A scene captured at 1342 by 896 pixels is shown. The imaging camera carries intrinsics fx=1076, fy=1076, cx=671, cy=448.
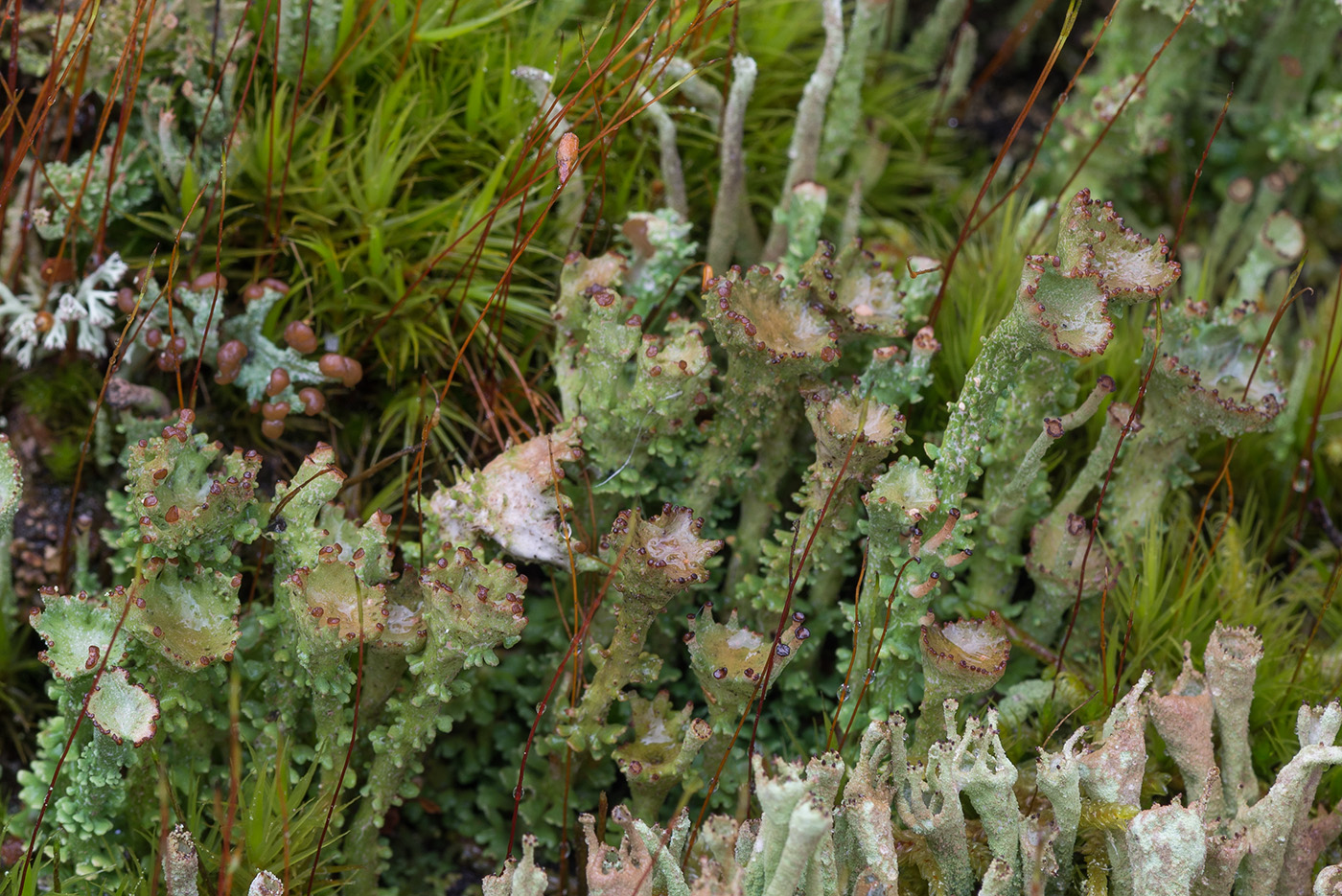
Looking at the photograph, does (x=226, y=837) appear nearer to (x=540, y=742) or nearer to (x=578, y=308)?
(x=540, y=742)

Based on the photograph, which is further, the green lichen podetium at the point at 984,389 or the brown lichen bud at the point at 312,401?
the brown lichen bud at the point at 312,401

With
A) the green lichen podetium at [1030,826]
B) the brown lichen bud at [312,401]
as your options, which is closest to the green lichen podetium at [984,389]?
the green lichen podetium at [1030,826]

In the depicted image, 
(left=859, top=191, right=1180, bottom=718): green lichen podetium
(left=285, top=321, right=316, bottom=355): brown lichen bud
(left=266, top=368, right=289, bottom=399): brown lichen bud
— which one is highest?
(left=859, top=191, right=1180, bottom=718): green lichen podetium

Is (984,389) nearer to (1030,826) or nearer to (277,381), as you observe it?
(1030,826)

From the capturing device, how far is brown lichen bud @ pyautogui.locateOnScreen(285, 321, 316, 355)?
2285 mm

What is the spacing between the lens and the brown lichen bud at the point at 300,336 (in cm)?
229

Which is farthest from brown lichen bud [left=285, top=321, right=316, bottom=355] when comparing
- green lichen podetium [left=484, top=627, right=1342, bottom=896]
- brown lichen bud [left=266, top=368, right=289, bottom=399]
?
green lichen podetium [left=484, top=627, right=1342, bottom=896]

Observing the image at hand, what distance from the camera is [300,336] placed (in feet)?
7.52

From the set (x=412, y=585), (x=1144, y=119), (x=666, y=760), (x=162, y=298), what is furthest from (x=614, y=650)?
(x=1144, y=119)

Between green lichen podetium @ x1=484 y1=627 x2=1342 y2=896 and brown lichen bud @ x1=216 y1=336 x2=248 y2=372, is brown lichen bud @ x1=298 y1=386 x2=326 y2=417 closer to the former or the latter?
brown lichen bud @ x1=216 y1=336 x2=248 y2=372

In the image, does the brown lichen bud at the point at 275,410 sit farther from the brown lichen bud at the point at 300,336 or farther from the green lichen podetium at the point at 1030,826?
the green lichen podetium at the point at 1030,826

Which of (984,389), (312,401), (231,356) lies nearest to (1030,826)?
(984,389)

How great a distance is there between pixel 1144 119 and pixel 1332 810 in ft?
5.71

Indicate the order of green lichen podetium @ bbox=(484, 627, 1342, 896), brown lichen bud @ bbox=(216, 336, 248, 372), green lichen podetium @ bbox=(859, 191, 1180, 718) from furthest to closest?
brown lichen bud @ bbox=(216, 336, 248, 372) → green lichen podetium @ bbox=(859, 191, 1180, 718) → green lichen podetium @ bbox=(484, 627, 1342, 896)
